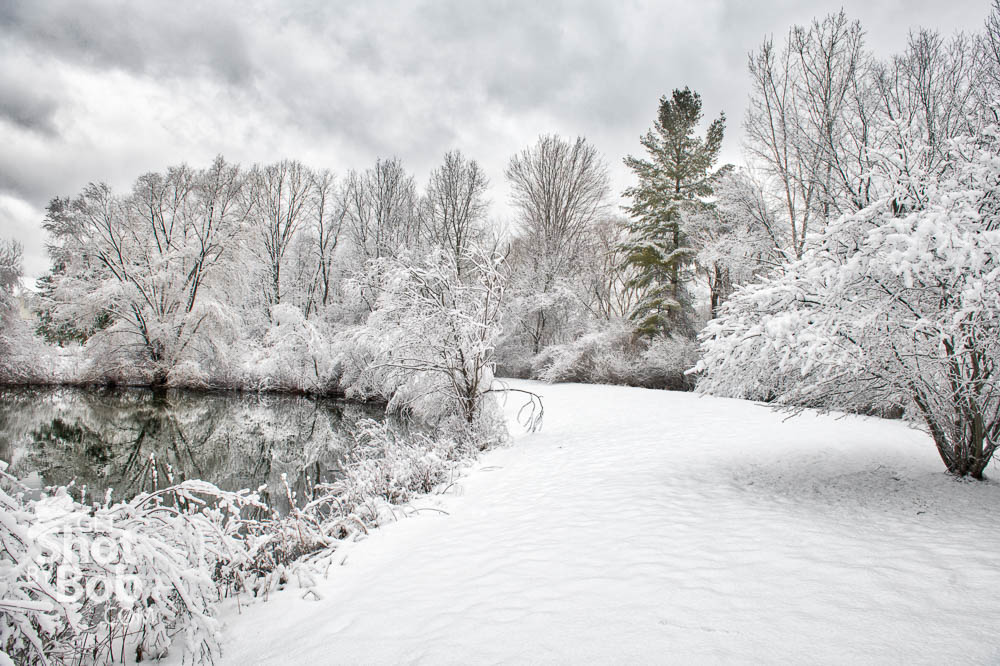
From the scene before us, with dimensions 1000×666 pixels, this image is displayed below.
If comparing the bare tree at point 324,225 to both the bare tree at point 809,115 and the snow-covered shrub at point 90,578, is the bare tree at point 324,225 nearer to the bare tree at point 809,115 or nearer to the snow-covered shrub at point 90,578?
the bare tree at point 809,115

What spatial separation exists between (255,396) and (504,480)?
1529 cm

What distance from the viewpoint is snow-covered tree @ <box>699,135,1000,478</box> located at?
11.0 ft

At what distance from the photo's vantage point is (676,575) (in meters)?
2.76

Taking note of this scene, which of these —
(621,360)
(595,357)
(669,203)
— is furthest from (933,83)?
(595,357)

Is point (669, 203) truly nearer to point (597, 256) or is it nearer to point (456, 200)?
point (597, 256)

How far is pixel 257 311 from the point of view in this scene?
76.2ft

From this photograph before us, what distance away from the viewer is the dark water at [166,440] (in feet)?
24.6

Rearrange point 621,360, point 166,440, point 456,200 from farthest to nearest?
1. point 456,200
2. point 621,360
3. point 166,440

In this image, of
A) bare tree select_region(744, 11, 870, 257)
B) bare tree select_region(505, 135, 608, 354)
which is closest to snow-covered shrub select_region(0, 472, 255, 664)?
bare tree select_region(744, 11, 870, 257)

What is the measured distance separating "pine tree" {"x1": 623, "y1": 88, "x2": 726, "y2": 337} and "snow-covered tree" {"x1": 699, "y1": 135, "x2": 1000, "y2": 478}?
13879 millimetres

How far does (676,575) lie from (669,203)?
18.8 m

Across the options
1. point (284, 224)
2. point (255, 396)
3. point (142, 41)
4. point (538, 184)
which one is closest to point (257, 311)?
point (284, 224)

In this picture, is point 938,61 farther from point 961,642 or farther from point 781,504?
point 961,642

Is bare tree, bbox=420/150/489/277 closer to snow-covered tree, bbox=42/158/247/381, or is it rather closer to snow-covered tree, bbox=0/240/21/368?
snow-covered tree, bbox=42/158/247/381
